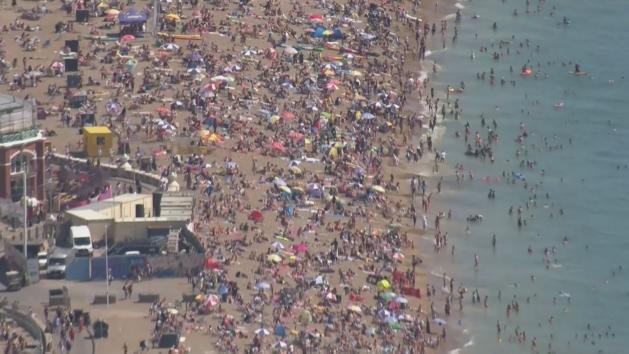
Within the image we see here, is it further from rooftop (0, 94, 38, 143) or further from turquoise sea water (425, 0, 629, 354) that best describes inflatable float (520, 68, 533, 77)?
rooftop (0, 94, 38, 143)

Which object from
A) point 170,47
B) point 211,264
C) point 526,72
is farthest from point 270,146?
point 526,72

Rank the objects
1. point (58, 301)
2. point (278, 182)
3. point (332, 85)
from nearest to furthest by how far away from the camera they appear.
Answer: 1. point (58, 301)
2. point (278, 182)
3. point (332, 85)

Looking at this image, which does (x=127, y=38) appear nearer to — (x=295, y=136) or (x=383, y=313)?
(x=295, y=136)

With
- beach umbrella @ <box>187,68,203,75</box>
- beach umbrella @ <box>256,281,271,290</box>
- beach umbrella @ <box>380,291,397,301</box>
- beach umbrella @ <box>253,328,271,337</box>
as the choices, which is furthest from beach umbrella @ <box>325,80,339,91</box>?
beach umbrella @ <box>253,328,271,337</box>

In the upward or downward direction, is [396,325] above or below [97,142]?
below

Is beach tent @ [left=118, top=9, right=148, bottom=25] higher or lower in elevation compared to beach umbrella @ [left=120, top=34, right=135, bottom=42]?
higher

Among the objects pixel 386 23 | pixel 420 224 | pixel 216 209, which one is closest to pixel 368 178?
pixel 420 224

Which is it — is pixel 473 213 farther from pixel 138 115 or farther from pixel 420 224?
pixel 138 115
